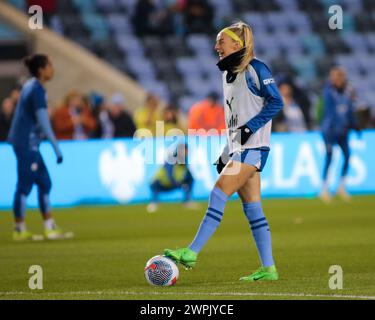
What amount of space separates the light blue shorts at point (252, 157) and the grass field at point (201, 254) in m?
1.03

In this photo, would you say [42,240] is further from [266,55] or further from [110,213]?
[266,55]

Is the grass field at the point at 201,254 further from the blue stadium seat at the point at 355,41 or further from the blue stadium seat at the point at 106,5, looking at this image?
the blue stadium seat at the point at 355,41

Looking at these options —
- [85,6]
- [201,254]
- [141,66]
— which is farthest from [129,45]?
[201,254]

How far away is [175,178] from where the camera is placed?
22.6 metres

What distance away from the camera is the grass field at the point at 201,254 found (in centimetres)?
978

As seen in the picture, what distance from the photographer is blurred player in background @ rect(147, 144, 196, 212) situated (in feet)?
71.2

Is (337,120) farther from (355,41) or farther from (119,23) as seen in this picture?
(355,41)

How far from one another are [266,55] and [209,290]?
22.3 meters

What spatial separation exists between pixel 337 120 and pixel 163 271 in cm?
1271

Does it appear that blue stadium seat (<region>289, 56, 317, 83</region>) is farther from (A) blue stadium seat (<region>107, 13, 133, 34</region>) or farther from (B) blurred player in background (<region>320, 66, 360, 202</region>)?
(B) blurred player in background (<region>320, 66, 360, 202</region>)

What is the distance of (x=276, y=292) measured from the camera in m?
9.48

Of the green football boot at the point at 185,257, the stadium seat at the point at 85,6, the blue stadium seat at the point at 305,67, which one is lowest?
the green football boot at the point at 185,257

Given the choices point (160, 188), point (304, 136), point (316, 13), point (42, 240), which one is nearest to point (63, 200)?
point (160, 188)

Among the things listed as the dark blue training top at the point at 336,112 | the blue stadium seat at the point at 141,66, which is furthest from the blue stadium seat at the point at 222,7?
the dark blue training top at the point at 336,112
